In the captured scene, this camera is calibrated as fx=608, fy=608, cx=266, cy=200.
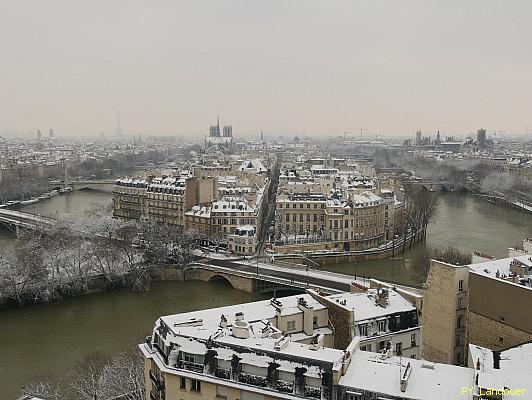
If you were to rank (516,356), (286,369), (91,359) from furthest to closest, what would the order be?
(91,359)
(516,356)
(286,369)

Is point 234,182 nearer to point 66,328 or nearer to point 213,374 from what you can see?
point 66,328

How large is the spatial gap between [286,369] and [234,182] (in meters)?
32.0

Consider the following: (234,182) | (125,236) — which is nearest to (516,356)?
(125,236)

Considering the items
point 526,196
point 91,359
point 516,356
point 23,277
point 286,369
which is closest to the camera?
point 286,369

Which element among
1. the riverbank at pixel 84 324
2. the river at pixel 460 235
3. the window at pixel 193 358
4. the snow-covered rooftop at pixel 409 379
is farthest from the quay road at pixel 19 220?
the snow-covered rooftop at pixel 409 379

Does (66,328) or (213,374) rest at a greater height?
(213,374)

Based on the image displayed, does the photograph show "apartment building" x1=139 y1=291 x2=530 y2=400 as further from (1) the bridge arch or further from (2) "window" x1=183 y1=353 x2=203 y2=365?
(1) the bridge arch

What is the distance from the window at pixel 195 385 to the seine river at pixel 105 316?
7.63 meters

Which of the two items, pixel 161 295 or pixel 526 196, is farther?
pixel 526 196

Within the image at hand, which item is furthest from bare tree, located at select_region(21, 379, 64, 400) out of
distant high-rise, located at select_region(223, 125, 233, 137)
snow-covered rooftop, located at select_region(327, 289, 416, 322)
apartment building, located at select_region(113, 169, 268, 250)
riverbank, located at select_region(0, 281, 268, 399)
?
distant high-rise, located at select_region(223, 125, 233, 137)

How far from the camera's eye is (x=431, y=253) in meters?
30.6

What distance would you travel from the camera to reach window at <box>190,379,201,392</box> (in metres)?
9.66

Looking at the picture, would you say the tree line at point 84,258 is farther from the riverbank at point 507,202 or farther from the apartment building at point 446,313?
the riverbank at point 507,202

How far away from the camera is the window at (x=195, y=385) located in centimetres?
966
